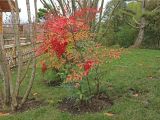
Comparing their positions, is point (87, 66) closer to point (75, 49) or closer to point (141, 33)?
point (75, 49)

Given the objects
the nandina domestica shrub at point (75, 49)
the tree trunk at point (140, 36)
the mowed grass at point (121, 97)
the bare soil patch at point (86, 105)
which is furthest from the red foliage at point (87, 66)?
the tree trunk at point (140, 36)

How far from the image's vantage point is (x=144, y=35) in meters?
25.0

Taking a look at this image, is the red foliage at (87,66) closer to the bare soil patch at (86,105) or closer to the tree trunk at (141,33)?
the bare soil patch at (86,105)

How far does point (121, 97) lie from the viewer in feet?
25.8

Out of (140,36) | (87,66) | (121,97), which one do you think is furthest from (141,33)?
(87,66)

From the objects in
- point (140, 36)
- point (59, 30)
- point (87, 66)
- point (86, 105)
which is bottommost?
point (86, 105)

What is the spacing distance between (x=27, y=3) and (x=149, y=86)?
3.52 metres

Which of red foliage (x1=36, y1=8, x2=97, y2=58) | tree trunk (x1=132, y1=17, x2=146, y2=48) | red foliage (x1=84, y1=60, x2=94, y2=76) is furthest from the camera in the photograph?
tree trunk (x1=132, y1=17, x2=146, y2=48)

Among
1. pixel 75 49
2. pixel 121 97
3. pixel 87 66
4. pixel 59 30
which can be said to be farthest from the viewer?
pixel 121 97

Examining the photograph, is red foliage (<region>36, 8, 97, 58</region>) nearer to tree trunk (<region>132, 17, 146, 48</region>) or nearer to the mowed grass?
the mowed grass

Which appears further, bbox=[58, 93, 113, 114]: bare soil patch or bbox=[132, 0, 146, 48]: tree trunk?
bbox=[132, 0, 146, 48]: tree trunk

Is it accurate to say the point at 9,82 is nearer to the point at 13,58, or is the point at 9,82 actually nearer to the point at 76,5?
the point at 76,5

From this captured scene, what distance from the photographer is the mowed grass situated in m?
6.66

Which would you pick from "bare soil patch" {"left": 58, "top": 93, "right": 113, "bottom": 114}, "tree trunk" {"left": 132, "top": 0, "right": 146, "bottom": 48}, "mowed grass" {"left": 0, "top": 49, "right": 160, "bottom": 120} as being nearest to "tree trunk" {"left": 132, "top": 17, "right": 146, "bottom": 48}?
"tree trunk" {"left": 132, "top": 0, "right": 146, "bottom": 48}
